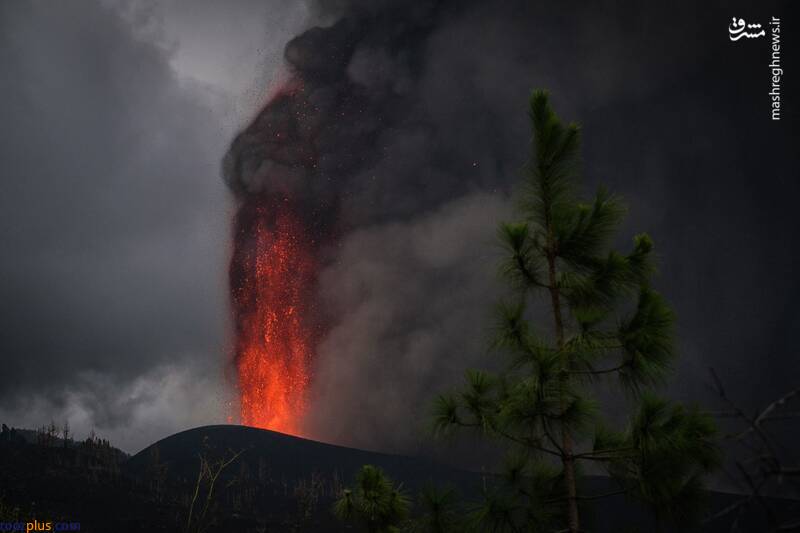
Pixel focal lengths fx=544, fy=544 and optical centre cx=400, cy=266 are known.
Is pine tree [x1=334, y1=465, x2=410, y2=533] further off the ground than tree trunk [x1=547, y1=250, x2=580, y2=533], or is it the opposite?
tree trunk [x1=547, y1=250, x2=580, y2=533]

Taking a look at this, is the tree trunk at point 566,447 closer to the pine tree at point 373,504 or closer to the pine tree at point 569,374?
the pine tree at point 569,374

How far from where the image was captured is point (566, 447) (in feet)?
27.6

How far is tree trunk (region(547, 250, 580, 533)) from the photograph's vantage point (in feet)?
26.8

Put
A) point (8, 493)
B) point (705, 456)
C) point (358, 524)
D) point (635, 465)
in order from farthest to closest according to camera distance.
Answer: point (8, 493) < point (358, 524) < point (635, 465) < point (705, 456)

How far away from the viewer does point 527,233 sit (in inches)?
353

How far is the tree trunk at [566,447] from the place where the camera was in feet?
26.8

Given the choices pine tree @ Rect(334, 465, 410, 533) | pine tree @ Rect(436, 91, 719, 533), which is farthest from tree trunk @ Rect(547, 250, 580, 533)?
pine tree @ Rect(334, 465, 410, 533)

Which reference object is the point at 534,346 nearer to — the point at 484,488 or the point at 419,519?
the point at 484,488

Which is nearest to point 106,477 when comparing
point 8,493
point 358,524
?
point 8,493

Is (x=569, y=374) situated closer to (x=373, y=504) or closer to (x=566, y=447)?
(x=566, y=447)

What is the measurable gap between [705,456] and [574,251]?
11.8ft

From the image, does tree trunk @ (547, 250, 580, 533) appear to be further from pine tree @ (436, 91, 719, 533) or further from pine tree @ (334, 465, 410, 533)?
pine tree @ (334, 465, 410, 533)

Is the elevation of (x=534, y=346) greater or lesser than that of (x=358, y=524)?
greater

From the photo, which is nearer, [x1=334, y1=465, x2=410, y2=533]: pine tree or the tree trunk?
the tree trunk
